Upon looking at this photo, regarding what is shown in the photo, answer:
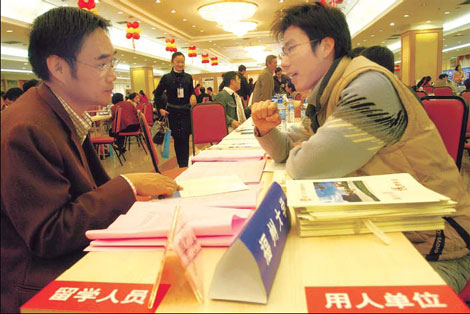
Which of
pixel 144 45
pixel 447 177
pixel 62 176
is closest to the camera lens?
pixel 62 176

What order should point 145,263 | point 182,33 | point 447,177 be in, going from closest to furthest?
point 145,263, point 447,177, point 182,33

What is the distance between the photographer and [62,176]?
844 mm

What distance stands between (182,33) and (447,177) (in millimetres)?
13677

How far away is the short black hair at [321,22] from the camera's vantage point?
4.61 ft

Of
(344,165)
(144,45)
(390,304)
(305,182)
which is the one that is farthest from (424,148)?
(144,45)

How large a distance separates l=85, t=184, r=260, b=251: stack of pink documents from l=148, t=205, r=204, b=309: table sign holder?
71 mm

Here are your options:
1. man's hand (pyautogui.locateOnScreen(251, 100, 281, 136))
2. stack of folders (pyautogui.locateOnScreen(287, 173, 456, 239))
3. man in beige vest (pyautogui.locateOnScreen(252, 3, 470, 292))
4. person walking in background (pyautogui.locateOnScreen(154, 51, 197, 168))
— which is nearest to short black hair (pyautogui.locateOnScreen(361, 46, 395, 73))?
man's hand (pyautogui.locateOnScreen(251, 100, 281, 136))

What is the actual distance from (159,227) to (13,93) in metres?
0.42

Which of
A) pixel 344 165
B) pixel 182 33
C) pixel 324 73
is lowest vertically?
pixel 344 165

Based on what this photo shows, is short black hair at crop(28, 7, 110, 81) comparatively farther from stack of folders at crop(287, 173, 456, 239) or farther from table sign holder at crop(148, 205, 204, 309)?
stack of folders at crop(287, 173, 456, 239)

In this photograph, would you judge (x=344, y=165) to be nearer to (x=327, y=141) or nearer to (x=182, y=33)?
(x=327, y=141)

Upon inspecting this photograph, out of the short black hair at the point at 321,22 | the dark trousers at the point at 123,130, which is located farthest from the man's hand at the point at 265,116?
the dark trousers at the point at 123,130

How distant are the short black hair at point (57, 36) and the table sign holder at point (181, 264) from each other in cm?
54

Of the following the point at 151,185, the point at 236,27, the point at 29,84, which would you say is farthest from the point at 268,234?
the point at 236,27
